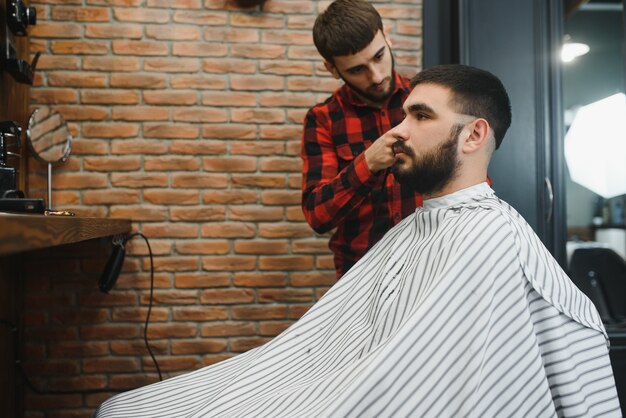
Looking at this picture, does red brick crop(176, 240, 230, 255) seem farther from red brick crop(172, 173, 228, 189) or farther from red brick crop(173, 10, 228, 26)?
red brick crop(173, 10, 228, 26)

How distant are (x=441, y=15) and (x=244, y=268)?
5.46 feet

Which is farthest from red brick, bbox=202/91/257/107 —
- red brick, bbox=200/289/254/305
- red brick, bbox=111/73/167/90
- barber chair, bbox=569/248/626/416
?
barber chair, bbox=569/248/626/416

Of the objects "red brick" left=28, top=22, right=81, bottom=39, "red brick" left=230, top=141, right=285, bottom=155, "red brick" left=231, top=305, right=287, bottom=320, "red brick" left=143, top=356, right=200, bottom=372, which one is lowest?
"red brick" left=143, top=356, right=200, bottom=372

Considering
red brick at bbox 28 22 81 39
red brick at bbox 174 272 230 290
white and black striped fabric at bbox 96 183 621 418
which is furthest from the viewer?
red brick at bbox 174 272 230 290

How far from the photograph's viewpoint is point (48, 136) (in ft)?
7.88

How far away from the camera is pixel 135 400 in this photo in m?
1.32

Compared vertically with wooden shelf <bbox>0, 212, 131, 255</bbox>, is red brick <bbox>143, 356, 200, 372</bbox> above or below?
below

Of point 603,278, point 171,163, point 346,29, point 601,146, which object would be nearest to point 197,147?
point 171,163

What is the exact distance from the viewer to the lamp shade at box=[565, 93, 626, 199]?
2.84 m

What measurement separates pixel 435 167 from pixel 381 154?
0.69 ft

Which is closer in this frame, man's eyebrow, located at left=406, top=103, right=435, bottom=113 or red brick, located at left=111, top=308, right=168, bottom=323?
man's eyebrow, located at left=406, top=103, right=435, bottom=113

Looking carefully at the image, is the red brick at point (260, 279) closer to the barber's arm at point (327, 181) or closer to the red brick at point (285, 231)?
the red brick at point (285, 231)

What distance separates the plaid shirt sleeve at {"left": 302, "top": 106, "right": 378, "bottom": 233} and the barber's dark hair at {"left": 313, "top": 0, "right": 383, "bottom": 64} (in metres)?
0.33

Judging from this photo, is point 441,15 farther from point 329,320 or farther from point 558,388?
point 558,388
